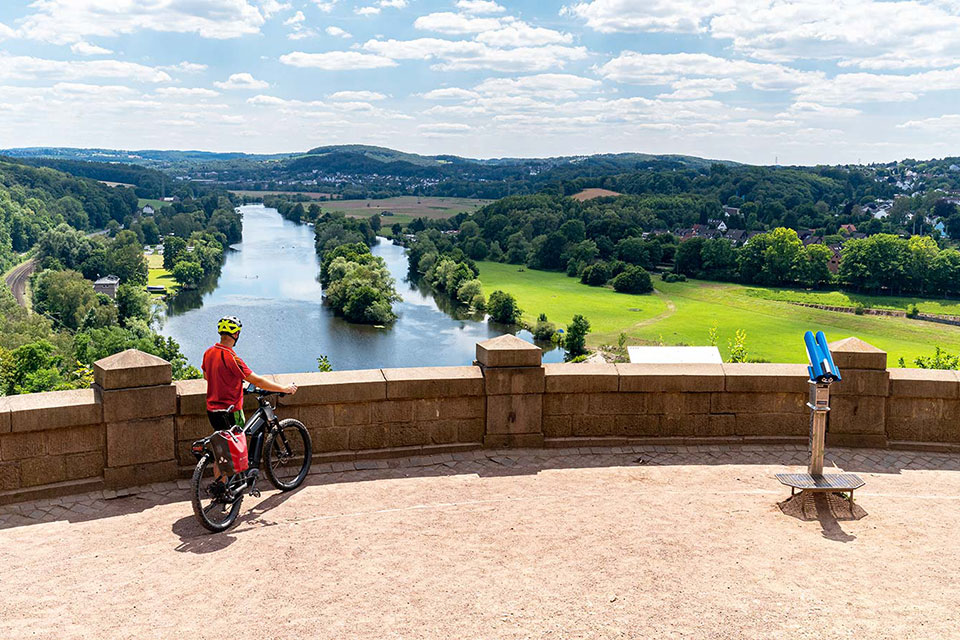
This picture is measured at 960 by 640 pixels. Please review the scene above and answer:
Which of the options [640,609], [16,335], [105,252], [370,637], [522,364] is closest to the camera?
[370,637]

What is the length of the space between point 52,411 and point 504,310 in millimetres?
81173

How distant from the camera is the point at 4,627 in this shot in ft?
19.1

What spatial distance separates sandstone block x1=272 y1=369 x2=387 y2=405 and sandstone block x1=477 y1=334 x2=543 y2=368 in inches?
45.4

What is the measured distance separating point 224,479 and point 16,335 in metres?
59.3

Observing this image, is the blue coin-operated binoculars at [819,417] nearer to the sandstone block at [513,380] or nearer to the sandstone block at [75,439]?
the sandstone block at [513,380]

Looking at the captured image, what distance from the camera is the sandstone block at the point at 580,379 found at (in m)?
10.0

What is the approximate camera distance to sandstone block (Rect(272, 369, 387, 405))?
30.3 ft

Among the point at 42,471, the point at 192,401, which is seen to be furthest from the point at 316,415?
the point at 42,471

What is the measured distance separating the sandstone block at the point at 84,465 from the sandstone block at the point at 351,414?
2.29 m

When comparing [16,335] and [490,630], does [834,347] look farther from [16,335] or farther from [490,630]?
[16,335]

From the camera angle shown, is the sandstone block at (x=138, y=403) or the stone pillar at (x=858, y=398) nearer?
the sandstone block at (x=138, y=403)

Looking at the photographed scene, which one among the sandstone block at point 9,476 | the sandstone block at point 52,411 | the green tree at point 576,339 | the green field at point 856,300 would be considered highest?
the sandstone block at point 52,411

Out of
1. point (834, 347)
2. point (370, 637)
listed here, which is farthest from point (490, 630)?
point (834, 347)

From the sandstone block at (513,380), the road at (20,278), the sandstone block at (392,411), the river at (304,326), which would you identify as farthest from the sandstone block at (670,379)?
the road at (20,278)
